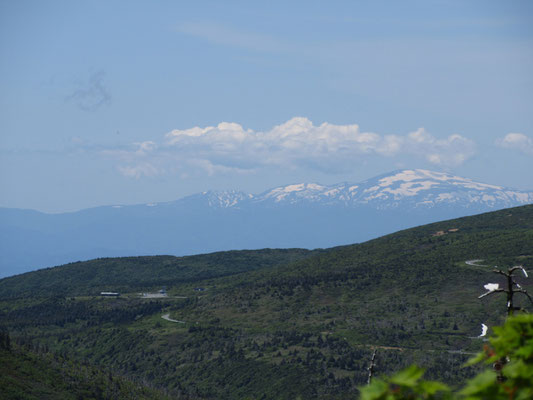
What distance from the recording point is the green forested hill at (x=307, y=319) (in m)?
61.7

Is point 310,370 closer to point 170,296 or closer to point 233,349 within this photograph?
point 233,349

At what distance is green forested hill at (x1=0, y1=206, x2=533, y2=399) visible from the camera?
6172 cm

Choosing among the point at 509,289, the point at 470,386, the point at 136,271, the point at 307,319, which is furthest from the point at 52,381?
the point at 136,271

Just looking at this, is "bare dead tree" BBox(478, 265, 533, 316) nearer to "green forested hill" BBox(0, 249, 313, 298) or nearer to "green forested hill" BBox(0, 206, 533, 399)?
"green forested hill" BBox(0, 206, 533, 399)

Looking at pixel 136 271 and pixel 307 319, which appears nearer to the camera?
pixel 307 319

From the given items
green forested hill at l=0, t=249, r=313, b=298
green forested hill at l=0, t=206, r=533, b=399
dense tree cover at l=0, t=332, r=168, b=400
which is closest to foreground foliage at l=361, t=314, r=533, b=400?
dense tree cover at l=0, t=332, r=168, b=400

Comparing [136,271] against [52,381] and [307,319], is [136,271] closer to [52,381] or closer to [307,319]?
[307,319]

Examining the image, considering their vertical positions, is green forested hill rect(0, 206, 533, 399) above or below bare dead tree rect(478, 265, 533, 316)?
below

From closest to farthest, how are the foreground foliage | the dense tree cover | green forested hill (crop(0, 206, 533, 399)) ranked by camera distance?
the foreground foliage, the dense tree cover, green forested hill (crop(0, 206, 533, 399))

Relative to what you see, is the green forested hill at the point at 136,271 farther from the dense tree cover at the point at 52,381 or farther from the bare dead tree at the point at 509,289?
the bare dead tree at the point at 509,289

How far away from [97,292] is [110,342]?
49846 mm

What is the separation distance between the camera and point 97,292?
134125mm

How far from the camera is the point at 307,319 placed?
8350 centimetres

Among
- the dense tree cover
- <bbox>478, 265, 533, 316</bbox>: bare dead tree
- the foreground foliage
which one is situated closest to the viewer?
the foreground foliage
